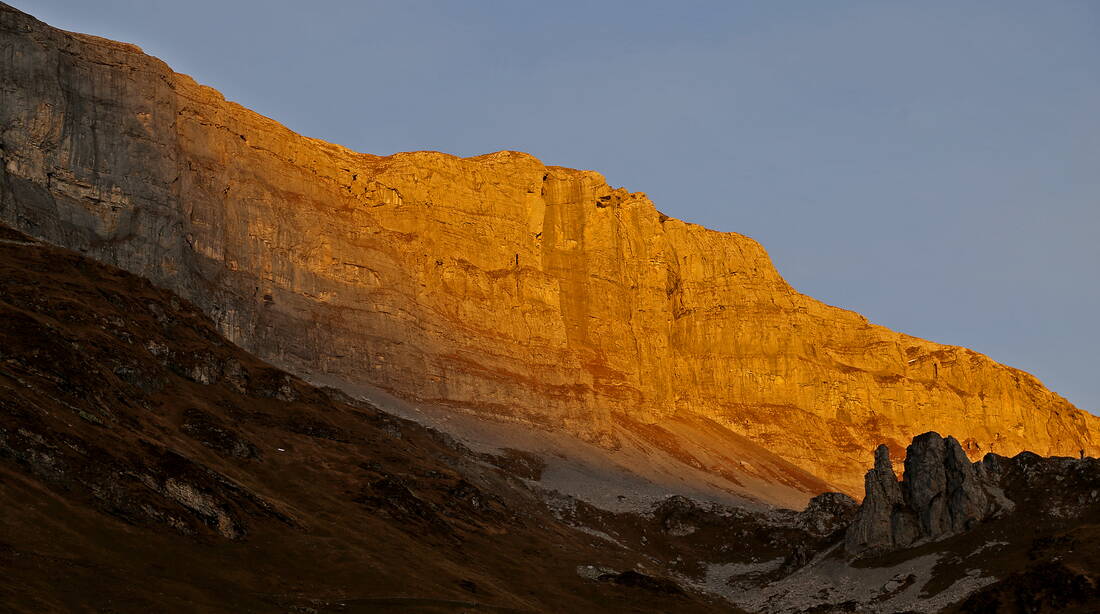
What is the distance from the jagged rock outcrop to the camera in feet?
435

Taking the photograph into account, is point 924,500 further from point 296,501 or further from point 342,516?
point 296,501

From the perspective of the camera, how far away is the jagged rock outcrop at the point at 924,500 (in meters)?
133

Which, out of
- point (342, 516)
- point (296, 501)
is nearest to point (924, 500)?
point (342, 516)

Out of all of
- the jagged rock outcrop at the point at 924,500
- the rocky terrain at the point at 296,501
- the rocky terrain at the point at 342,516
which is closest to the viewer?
the rocky terrain at the point at 342,516

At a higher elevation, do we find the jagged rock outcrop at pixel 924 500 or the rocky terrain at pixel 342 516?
the jagged rock outcrop at pixel 924 500

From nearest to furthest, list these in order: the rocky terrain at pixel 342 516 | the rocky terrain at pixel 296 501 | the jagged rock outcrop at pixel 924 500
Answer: the rocky terrain at pixel 342 516, the rocky terrain at pixel 296 501, the jagged rock outcrop at pixel 924 500

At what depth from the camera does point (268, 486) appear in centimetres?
11275

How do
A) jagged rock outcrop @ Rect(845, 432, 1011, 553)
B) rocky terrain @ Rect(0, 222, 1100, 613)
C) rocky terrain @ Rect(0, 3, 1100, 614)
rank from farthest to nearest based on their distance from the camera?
jagged rock outcrop @ Rect(845, 432, 1011, 553), rocky terrain @ Rect(0, 3, 1100, 614), rocky terrain @ Rect(0, 222, 1100, 613)

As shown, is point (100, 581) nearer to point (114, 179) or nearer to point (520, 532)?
point (520, 532)

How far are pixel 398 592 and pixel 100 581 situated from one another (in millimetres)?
27864

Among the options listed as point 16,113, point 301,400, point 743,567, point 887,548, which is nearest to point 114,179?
point 16,113

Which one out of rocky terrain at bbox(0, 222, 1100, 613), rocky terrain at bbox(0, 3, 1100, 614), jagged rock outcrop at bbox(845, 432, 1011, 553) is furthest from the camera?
jagged rock outcrop at bbox(845, 432, 1011, 553)

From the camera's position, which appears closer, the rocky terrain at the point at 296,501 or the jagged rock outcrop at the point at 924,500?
the rocky terrain at the point at 296,501

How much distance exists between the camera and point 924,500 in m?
139
